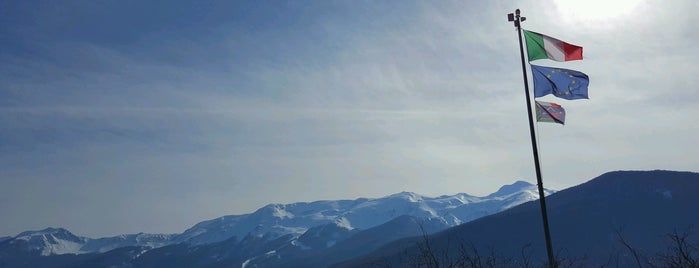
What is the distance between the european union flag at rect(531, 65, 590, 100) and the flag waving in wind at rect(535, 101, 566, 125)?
40 cm

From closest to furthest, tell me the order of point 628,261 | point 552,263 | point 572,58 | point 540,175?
point 552,263
point 540,175
point 572,58
point 628,261

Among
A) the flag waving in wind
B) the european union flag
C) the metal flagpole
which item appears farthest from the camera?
the european union flag

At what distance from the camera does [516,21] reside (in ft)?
72.4

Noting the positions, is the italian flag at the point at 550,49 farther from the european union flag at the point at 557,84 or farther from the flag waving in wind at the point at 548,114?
the flag waving in wind at the point at 548,114

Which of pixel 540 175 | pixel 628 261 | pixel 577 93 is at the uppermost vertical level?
pixel 577 93

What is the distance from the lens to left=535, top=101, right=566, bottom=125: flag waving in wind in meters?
21.8

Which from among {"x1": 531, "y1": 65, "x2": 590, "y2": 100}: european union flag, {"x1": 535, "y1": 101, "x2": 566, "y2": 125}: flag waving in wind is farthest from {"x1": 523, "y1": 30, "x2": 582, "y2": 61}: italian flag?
{"x1": 535, "y1": 101, "x2": 566, "y2": 125}: flag waving in wind

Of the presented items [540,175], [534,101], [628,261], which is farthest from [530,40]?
[628,261]

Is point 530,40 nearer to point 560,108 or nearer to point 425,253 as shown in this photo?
point 560,108

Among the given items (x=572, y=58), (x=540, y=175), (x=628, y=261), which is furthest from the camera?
(x=628, y=261)

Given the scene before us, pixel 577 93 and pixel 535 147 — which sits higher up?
pixel 577 93

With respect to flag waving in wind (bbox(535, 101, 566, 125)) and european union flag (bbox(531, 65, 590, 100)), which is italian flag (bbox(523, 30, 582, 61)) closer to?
european union flag (bbox(531, 65, 590, 100))

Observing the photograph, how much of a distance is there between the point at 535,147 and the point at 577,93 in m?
3.40

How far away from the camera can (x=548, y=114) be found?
21906 mm
